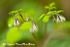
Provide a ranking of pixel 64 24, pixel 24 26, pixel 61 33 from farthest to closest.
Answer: pixel 61 33 < pixel 64 24 < pixel 24 26

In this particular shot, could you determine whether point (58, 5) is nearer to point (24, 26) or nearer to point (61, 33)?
point (61, 33)

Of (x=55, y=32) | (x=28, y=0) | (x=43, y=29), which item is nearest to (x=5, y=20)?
(x=28, y=0)

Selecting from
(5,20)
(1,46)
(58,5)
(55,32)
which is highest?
(58,5)

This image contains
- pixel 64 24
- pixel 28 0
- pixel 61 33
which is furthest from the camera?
pixel 28 0

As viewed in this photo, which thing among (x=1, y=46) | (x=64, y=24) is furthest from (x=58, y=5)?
(x=1, y=46)

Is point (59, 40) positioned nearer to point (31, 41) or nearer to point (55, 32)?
point (55, 32)

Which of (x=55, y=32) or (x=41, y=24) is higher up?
(x=41, y=24)

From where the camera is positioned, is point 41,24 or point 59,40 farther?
point 41,24
